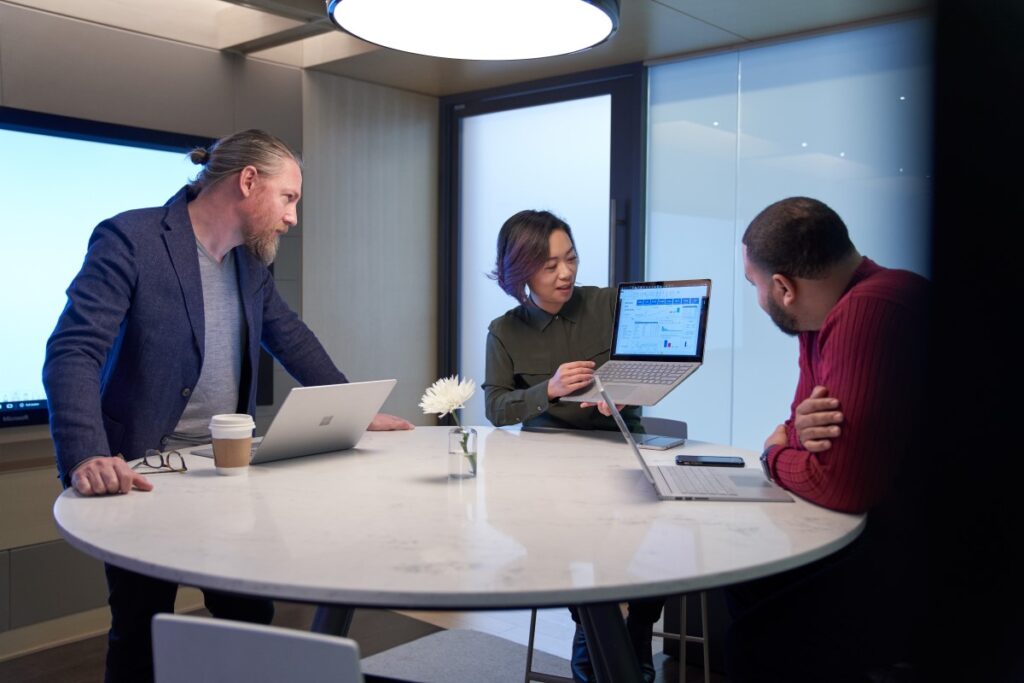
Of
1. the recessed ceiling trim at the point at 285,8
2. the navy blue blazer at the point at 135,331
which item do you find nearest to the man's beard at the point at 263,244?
the navy blue blazer at the point at 135,331

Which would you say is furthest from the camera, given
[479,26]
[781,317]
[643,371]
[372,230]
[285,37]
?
[372,230]

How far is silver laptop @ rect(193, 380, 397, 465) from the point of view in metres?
1.93

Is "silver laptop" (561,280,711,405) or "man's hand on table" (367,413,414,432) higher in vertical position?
"silver laptop" (561,280,711,405)

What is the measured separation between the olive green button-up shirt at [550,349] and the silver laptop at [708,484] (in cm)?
70

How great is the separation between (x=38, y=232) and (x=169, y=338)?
5.10ft

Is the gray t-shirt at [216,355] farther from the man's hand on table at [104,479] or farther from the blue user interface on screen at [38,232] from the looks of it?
the blue user interface on screen at [38,232]

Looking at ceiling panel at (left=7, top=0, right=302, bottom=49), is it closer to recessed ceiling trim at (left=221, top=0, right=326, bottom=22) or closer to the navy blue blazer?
recessed ceiling trim at (left=221, top=0, right=326, bottom=22)

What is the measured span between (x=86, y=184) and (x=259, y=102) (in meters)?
0.95

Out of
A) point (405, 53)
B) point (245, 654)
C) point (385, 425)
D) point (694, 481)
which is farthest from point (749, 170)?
point (245, 654)

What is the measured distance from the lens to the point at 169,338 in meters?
2.20

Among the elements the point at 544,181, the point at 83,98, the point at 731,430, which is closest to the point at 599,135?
the point at 544,181

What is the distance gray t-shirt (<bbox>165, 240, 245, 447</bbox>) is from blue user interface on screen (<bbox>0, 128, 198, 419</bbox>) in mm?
1356

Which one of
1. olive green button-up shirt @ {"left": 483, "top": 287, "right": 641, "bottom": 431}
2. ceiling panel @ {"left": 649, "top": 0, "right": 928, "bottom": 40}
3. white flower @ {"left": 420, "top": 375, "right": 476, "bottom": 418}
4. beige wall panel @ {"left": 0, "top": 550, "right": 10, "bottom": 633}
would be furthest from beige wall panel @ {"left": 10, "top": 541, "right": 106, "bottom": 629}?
ceiling panel @ {"left": 649, "top": 0, "right": 928, "bottom": 40}

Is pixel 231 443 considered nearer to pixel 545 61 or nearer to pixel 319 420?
pixel 319 420
